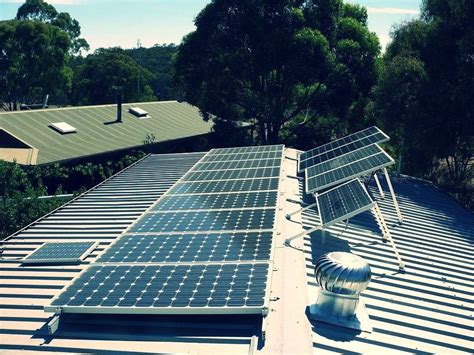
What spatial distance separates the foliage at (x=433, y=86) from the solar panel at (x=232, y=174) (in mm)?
16737

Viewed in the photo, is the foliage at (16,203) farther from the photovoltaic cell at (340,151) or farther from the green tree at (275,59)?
the green tree at (275,59)

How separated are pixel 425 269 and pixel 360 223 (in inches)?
142

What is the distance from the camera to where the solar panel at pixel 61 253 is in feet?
44.0

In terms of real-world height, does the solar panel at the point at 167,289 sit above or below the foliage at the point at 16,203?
above

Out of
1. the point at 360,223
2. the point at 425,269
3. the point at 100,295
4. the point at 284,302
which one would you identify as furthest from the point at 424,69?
the point at 100,295

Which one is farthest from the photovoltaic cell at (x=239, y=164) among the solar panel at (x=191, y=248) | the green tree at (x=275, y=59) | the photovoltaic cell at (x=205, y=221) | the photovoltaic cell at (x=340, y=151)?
the green tree at (x=275, y=59)

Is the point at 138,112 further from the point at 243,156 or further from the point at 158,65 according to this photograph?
the point at 158,65

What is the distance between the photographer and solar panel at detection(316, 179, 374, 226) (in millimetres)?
12172

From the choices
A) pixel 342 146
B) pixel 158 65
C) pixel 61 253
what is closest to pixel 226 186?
pixel 61 253

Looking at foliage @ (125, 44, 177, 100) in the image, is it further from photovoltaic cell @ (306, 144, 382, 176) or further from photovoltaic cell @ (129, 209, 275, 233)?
photovoltaic cell @ (129, 209, 275, 233)

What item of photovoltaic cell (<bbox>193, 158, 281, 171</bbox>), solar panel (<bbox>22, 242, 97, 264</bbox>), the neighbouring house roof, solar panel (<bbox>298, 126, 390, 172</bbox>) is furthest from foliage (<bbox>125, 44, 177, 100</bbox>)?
solar panel (<bbox>22, 242, 97, 264</bbox>)

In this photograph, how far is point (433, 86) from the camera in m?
31.2

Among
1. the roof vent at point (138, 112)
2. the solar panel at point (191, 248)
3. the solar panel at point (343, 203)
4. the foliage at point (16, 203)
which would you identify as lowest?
the foliage at point (16, 203)

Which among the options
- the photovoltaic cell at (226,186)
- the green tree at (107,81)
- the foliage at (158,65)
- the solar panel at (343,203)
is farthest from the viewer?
the foliage at (158,65)
